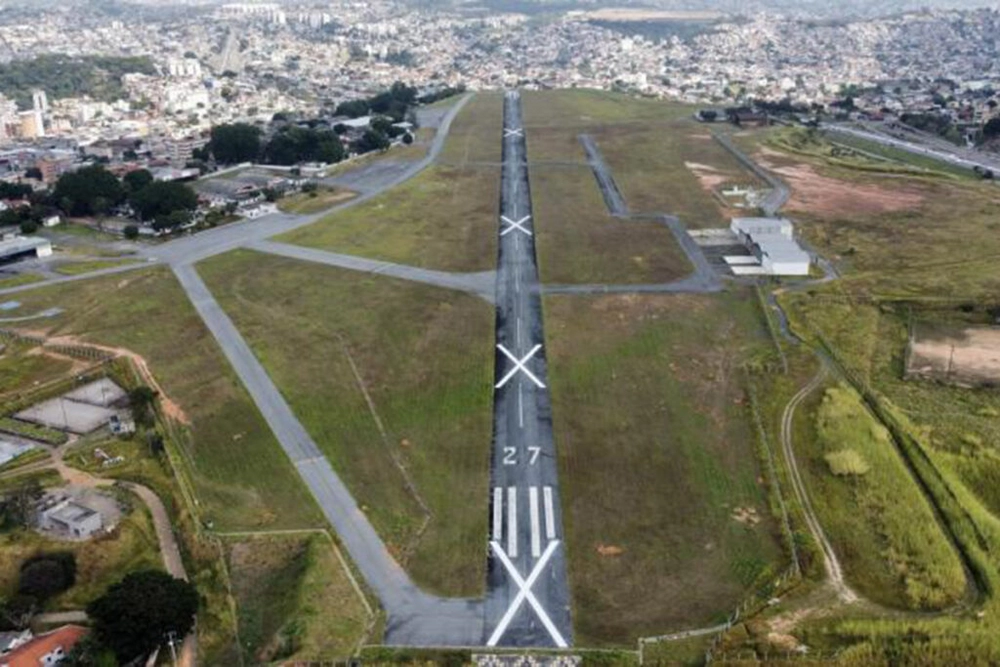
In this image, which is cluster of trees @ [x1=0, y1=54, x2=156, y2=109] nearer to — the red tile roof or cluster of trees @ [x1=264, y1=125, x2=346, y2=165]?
cluster of trees @ [x1=264, y1=125, x2=346, y2=165]

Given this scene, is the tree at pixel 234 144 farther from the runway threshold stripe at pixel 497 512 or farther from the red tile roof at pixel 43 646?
the red tile roof at pixel 43 646

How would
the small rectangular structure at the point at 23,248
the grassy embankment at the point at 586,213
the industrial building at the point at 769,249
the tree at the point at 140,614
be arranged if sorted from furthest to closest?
the small rectangular structure at the point at 23,248, the grassy embankment at the point at 586,213, the industrial building at the point at 769,249, the tree at the point at 140,614

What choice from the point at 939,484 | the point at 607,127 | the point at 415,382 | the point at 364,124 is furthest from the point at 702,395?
the point at 364,124

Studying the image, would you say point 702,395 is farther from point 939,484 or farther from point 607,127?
point 607,127

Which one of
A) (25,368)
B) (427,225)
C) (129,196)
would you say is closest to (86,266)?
(129,196)

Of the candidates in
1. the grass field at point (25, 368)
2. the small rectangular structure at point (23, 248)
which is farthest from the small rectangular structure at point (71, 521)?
the small rectangular structure at point (23, 248)

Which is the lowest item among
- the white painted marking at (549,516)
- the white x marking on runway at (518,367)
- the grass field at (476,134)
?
the white painted marking at (549,516)
